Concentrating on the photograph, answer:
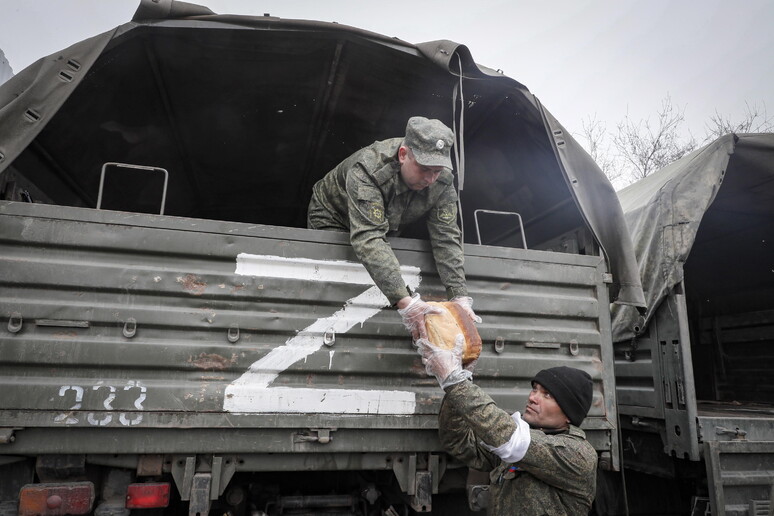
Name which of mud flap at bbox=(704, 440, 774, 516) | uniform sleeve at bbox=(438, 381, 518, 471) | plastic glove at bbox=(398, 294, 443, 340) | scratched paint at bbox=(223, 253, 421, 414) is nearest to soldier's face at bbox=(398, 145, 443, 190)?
scratched paint at bbox=(223, 253, 421, 414)

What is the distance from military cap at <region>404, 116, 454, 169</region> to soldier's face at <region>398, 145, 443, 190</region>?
0.04 metres

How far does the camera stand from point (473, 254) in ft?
10.2

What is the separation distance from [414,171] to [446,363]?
108cm

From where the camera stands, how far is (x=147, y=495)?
7.86ft

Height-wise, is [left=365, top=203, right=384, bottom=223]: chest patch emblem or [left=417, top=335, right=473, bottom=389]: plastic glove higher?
[left=365, top=203, right=384, bottom=223]: chest patch emblem

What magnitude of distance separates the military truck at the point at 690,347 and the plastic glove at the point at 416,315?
2180 millimetres

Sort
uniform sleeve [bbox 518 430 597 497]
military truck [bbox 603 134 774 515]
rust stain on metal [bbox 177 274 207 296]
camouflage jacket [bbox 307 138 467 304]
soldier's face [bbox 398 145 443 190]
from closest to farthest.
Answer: uniform sleeve [bbox 518 430 597 497], rust stain on metal [bbox 177 274 207 296], camouflage jacket [bbox 307 138 467 304], soldier's face [bbox 398 145 443 190], military truck [bbox 603 134 774 515]

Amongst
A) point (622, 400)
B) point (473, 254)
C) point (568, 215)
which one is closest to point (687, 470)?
point (622, 400)

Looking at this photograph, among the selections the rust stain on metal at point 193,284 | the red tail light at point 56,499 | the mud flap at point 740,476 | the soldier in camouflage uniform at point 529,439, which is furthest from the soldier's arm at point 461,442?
the mud flap at point 740,476

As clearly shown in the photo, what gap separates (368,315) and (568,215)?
6.40 ft

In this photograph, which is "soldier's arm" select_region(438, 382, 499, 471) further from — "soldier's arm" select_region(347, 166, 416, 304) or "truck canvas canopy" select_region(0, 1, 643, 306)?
"truck canvas canopy" select_region(0, 1, 643, 306)

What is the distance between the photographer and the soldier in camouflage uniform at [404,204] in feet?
8.71

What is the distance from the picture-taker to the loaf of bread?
248cm

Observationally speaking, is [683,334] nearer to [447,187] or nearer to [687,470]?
[687,470]
